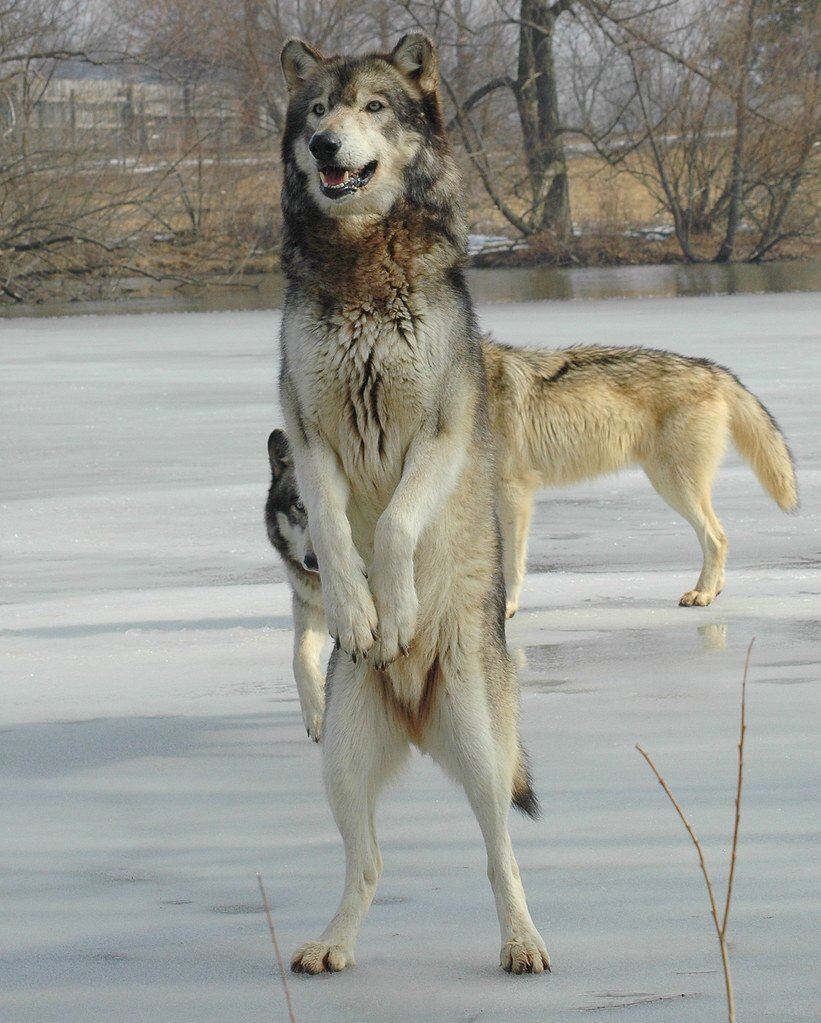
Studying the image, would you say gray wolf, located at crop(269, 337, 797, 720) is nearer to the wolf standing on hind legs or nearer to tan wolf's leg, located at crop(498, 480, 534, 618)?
tan wolf's leg, located at crop(498, 480, 534, 618)

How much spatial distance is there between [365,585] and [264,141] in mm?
25120

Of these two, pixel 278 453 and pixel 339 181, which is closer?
pixel 339 181

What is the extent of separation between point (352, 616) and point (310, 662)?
1507 millimetres

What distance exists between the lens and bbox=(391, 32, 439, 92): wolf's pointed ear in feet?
11.5

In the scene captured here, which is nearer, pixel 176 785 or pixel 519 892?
pixel 519 892

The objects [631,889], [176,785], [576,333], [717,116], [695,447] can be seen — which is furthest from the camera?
[717,116]

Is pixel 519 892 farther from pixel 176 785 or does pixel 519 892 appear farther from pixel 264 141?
pixel 264 141

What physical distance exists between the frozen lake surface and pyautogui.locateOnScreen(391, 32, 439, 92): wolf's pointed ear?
176 cm

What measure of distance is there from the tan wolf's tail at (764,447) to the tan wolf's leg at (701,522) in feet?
1.01

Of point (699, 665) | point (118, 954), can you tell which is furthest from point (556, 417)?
point (118, 954)

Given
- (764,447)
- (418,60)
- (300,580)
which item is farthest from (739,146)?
(418,60)

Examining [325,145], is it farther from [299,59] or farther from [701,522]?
[701,522]

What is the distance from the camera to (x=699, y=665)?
4938 mm

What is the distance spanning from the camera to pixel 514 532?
21.1 ft
